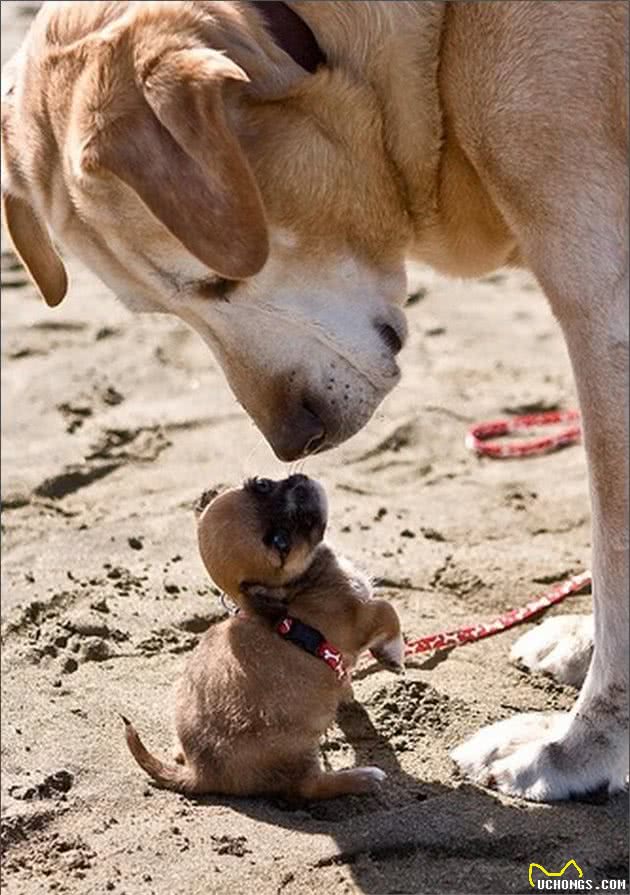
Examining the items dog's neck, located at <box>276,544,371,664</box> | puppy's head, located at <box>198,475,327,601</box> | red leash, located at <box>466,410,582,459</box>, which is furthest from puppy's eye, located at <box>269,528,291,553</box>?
red leash, located at <box>466,410,582,459</box>

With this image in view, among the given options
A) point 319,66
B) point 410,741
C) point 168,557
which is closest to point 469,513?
point 168,557

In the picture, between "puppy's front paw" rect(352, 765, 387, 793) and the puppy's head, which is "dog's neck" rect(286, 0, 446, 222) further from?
"puppy's front paw" rect(352, 765, 387, 793)

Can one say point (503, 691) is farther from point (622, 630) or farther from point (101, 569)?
point (101, 569)

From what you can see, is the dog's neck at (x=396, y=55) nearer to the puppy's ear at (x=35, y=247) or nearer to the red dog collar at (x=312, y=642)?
the puppy's ear at (x=35, y=247)

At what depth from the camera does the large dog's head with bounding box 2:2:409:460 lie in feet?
11.8

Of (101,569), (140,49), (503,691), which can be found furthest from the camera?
(101,569)

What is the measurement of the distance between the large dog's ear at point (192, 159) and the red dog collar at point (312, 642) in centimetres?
80

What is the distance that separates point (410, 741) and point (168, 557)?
3.90 ft

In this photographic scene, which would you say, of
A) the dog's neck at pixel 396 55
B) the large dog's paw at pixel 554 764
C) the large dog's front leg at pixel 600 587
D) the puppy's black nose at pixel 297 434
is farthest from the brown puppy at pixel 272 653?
the dog's neck at pixel 396 55

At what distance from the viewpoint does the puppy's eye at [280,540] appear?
402cm

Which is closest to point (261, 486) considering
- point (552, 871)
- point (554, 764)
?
point (554, 764)

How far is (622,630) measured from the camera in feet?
12.5

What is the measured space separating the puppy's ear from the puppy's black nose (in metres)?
0.87

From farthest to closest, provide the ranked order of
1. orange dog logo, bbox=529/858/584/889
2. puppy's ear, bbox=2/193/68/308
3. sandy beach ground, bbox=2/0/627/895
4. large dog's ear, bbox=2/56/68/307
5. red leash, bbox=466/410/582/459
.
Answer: red leash, bbox=466/410/582/459
puppy's ear, bbox=2/193/68/308
large dog's ear, bbox=2/56/68/307
sandy beach ground, bbox=2/0/627/895
orange dog logo, bbox=529/858/584/889
